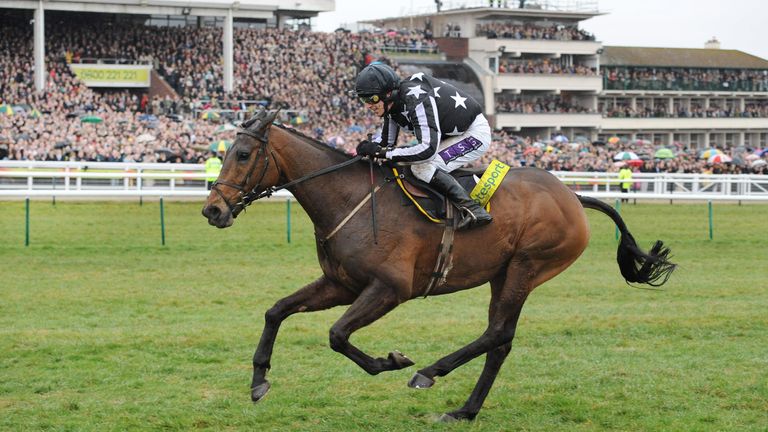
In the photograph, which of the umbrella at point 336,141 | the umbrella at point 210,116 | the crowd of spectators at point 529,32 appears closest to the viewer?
the umbrella at point 336,141

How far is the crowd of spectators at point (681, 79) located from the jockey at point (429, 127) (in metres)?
64.5

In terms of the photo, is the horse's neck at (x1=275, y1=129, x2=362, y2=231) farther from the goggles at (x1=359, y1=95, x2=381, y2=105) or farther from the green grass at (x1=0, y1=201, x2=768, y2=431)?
the green grass at (x1=0, y1=201, x2=768, y2=431)

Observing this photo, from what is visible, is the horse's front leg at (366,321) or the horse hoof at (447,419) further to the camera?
the horse hoof at (447,419)

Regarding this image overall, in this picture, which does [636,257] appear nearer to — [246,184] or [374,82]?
[374,82]

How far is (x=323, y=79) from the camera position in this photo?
52406 mm

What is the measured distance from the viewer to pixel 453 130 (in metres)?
7.46

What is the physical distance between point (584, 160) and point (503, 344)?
33.3 m

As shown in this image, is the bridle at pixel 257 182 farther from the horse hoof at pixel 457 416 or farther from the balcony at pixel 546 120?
the balcony at pixel 546 120

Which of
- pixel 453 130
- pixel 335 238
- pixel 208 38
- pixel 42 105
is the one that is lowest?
pixel 335 238

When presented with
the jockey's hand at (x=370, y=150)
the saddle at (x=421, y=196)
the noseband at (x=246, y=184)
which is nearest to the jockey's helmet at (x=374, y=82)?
the jockey's hand at (x=370, y=150)

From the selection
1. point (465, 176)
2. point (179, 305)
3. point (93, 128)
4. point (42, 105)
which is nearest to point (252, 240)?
point (179, 305)

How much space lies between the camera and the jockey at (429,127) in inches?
279

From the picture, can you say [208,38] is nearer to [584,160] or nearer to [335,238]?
[584,160]

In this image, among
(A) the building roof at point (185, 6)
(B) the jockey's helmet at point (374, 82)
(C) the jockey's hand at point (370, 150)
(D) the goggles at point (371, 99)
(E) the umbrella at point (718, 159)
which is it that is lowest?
(C) the jockey's hand at point (370, 150)
